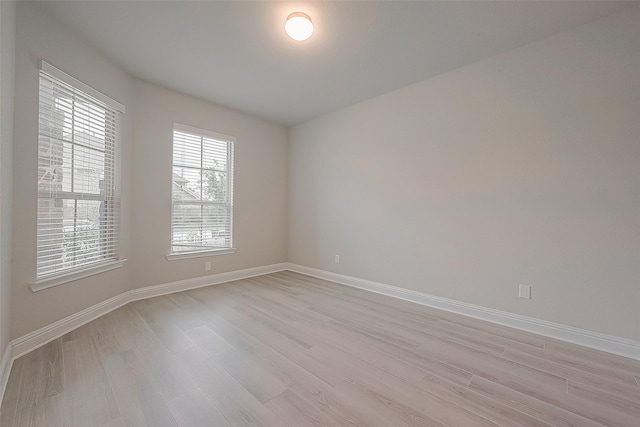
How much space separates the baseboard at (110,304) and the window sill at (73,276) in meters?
0.34

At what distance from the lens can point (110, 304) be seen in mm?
2848

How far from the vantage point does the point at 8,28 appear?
1749 millimetres

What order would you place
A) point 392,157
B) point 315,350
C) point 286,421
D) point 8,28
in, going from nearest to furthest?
point 286,421
point 8,28
point 315,350
point 392,157

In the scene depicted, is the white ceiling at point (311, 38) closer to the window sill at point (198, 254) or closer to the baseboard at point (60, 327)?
the window sill at point (198, 254)

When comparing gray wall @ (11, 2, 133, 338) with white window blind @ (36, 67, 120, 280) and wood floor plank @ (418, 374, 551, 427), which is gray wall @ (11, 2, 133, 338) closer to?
white window blind @ (36, 67, 120, 280)

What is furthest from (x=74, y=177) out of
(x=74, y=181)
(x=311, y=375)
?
(x=311, y=375)

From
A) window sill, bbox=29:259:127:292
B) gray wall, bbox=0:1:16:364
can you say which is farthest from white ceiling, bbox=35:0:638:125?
Result: window sill, bbox=29:259:127:292

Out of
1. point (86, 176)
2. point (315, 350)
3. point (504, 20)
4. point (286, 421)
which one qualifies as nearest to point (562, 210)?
point (504, 20)

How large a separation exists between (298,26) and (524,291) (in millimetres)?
3224

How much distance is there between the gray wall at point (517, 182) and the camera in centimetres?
213

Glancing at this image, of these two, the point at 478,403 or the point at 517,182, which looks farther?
the point at 517,182

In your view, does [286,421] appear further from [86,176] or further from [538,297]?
[86,176]

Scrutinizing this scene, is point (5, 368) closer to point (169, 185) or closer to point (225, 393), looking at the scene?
point (225, 393)

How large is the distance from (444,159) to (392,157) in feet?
2.25
